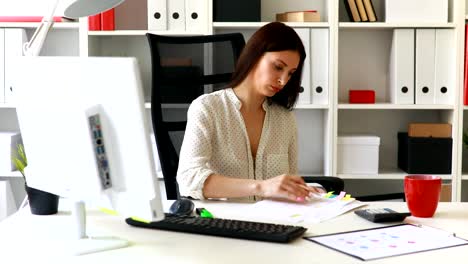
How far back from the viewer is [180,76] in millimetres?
2766

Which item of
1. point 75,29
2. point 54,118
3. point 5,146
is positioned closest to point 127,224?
point 54,118

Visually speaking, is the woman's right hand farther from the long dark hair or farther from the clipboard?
the long dark hair

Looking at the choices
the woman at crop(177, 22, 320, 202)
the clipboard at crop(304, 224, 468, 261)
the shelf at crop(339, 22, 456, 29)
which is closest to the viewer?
the clipboard at crop(304, 224, 468, 261)

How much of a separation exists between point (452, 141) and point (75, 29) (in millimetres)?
1990

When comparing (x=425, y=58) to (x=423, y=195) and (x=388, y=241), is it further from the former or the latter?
(x=388, y=241)

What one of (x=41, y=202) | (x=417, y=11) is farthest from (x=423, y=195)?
(x=417, y=11)

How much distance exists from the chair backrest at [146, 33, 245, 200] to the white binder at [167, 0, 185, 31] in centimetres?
47

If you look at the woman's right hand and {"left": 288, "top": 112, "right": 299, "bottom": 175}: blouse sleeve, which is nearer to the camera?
the woman's right hand

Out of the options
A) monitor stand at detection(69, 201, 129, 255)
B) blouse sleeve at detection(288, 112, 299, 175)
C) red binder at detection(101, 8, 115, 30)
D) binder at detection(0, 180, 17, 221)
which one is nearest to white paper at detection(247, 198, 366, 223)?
monitor stand at detection(69, 201, 129, 255)

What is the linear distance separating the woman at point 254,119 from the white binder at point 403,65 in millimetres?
1084

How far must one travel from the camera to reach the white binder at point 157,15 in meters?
3.40

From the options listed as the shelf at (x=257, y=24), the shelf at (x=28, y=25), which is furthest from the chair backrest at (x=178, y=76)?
the shelf at (x=28, y=25)

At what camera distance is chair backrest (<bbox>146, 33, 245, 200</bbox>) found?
2.61 m

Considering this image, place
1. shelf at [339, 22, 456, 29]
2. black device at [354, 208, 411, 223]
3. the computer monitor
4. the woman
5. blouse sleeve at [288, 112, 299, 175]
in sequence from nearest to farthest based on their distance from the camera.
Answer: the computer monitor < black device at [354, 208, 411, 223] < the woman < blouse sleeve at [288, 112, 299, 175] < shelf at [339, 22, 456, 29]
